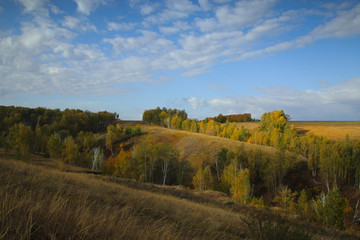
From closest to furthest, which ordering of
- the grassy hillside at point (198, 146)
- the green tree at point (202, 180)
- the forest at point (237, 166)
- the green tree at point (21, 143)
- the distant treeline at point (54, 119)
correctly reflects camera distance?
1. the forest at point (237, 166)
2. the green tree at point (21, 143)
3. the green tree at point (202, 180)
4. the grassy hillside at point (198, 146)
5. the distant treeline at point (54, 119)

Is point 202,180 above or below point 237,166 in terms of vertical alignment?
below

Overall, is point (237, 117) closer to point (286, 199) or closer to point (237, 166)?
point (237, 166)

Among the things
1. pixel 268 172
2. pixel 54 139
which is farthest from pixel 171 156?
pixel 54 139

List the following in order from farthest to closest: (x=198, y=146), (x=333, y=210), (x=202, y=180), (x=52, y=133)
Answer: (x=52, y=133) < (x=198, y=146) < (x=202, y=180) < (x=333, y=210)

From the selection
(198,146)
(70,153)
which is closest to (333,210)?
(198,146)

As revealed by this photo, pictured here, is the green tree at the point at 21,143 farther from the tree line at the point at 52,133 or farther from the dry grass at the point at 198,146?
the dry grass at the point at 198,146

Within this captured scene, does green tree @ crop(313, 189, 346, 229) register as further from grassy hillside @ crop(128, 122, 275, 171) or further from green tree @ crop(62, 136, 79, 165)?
green tree @ crop(62, 136, 79, 165)

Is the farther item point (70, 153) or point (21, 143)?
point (70, 153)

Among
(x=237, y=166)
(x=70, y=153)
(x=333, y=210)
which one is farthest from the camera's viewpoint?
(x=237, y=166)

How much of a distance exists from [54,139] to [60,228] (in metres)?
61.0

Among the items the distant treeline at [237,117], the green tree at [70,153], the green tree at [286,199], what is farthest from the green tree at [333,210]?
the distant treeline at [237,117]

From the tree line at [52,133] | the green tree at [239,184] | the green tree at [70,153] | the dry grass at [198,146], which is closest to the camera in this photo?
the green tree at [239,184]

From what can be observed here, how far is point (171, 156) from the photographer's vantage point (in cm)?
5628

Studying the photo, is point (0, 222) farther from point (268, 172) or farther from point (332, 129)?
point (332, 129)
